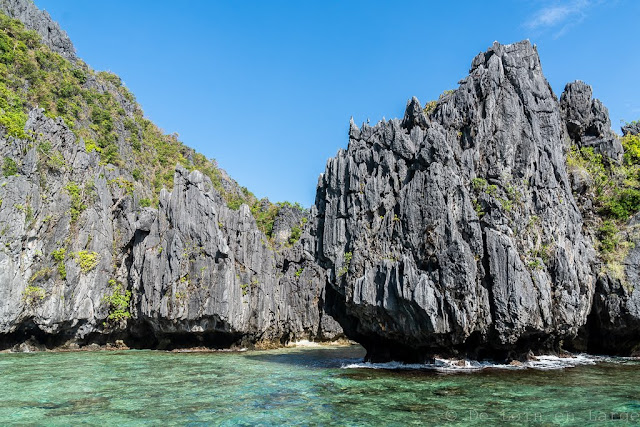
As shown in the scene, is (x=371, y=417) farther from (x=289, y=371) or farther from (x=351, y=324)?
(x=351, y=324)

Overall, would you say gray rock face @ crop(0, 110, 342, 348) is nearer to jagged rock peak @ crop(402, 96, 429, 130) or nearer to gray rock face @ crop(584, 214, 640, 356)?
jagged rock peak @ crop(402, 96, 429, 130)

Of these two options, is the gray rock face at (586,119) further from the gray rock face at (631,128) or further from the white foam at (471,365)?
the white foam at (471,365)

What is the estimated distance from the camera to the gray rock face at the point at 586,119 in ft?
112

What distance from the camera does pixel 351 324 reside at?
2920cm

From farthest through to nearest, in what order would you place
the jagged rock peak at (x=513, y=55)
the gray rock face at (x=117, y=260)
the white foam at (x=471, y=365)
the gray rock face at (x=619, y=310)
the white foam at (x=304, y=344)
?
1. the white foam at (x=304, y=344)
2. the gray rock face at (x=117, y=260)
3. the jagged rock peak at (x=513, y=55)
4. the gray rock face at (x=619, y=310)
5. the white foam at (x=471, y=365)

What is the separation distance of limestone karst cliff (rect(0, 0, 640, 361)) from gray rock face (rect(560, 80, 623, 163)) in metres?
0.13

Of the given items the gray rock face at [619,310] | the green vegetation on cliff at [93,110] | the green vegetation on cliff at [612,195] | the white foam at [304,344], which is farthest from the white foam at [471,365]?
the green vegetation on cliff at [93,110]

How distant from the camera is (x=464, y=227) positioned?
2448cm

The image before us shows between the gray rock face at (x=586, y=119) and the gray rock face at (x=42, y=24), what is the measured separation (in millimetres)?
76136

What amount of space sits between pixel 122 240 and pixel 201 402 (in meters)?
32.7

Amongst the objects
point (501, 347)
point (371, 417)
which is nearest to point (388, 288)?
point (501, 347)

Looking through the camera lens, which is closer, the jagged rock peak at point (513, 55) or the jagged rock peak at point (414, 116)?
the jagged rock peak at point (414, 116)

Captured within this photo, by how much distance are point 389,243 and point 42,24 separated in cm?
7933

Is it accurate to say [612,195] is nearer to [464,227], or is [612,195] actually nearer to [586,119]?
[586,119]
